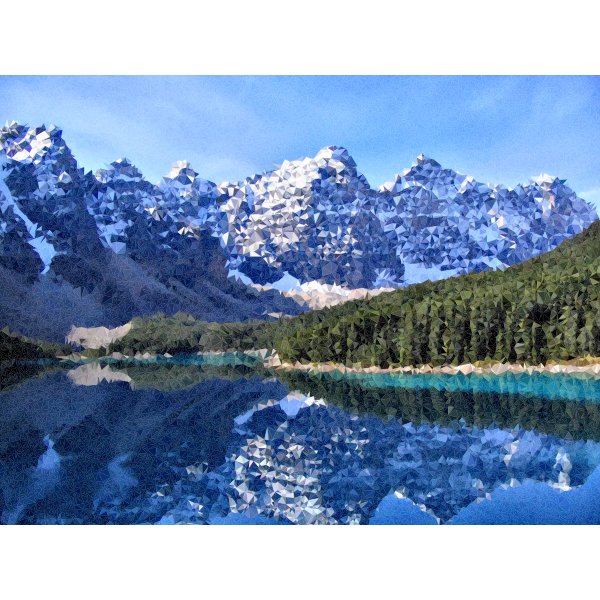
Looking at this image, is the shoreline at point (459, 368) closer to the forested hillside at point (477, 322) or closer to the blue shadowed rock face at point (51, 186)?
the forested hillside at point (477, 322)

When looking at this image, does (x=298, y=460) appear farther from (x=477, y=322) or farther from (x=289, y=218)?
(x=477, y=322)

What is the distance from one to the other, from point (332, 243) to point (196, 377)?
7.22 metres

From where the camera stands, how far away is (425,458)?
7.72 meters

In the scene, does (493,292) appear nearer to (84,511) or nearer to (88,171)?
(88,171)

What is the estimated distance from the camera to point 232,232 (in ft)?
59.6

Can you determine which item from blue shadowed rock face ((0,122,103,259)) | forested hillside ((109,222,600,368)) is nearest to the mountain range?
blue shadowed rock face ((0,122,103,259))

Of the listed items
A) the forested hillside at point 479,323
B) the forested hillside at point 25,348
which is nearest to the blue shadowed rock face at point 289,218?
the forested hillside at point 25,348

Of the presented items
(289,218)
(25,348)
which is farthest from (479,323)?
(25,348)

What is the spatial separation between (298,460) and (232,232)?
11725mm

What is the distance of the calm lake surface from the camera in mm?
6535

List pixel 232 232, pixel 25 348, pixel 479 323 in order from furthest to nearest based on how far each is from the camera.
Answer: pixel 479 323 → pixel 232 232 → pixel 25 348

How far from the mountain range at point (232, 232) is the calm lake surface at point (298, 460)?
4.41m

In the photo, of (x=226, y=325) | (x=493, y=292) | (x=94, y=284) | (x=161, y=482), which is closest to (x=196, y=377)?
(x=226, y=325)

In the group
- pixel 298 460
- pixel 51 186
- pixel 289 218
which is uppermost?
pixel 51 186
